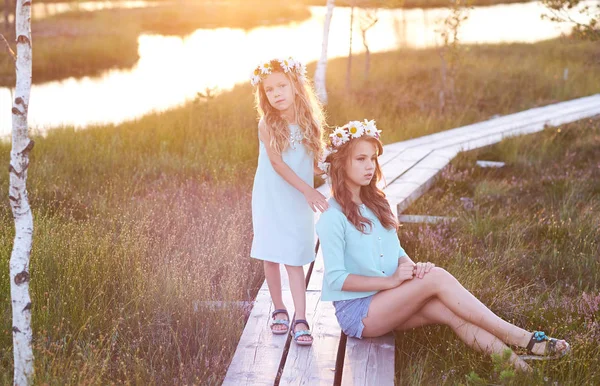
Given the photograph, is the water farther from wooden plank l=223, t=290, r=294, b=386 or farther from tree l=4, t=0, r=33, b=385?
tree l=4, t=0, r=33, b=385

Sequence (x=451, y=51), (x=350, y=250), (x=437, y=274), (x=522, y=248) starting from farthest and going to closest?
(x=451, y=51) < (x=522, y=248) < (x=350, y=250) < (x=437, y=274)

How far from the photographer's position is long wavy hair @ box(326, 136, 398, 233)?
11.7ft

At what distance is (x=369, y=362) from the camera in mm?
3391

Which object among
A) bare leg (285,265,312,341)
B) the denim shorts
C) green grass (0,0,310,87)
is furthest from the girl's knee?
green grass (0,0,310,87)

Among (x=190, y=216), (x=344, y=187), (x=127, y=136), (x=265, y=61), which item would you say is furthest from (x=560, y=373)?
(x=127, y=136)

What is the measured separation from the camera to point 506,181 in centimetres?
745

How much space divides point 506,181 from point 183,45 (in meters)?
22.0

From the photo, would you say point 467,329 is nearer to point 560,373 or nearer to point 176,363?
point 560,373

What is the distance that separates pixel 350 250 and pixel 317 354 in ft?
1.97

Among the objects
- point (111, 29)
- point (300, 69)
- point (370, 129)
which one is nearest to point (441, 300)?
point (370, 129)

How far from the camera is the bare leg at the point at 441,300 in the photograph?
3.27 m

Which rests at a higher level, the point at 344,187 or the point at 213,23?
the point at 213,23

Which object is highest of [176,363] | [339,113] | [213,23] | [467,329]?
[213,23]

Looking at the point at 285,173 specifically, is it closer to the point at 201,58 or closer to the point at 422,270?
the point at 422,270
